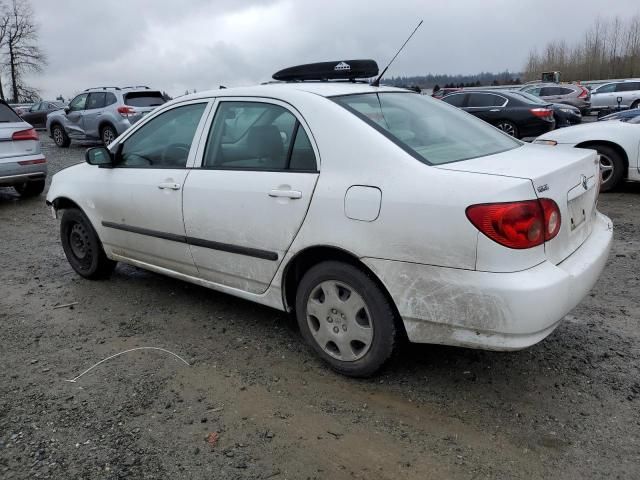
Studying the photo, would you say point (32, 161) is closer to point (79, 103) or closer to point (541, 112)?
point (79, 103)

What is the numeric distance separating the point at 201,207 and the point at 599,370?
2.53 meters

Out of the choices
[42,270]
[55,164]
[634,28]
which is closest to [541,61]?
[634,28]

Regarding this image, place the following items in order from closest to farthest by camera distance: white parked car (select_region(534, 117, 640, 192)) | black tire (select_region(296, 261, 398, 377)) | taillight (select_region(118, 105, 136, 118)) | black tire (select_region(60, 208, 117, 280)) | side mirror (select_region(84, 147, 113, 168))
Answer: black tire (select_region(296, 261, 398, 377))
side mirror (select_region(84, 147, 113, 168))
black tire (select_region(60, 208, 117, 280))
white parked car (select_region(534, 117, 640, 192))
taillight (select_region(118, 105, 136, 118))

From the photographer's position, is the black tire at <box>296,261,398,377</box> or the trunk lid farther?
the black tire at <box>296,261,398,377</box>

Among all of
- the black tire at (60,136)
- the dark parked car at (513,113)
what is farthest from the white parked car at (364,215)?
the black tire at (60,136)

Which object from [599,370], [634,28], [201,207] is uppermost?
[634,28]

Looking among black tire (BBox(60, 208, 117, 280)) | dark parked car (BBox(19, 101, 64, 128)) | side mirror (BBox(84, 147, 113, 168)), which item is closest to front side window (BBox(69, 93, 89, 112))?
dark parked car (BBox(19, 101, 64, 128))

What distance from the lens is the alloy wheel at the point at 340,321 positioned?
2.96 m

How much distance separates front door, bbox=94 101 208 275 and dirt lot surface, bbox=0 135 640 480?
0.50 m

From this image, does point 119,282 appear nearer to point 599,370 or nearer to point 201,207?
point 201,207

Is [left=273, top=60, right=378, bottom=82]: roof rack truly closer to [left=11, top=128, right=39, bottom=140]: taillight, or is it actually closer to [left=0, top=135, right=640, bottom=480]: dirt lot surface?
[left=0, top=135, right=640, bottom=480]: dirt lot surface

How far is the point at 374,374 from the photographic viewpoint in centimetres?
304

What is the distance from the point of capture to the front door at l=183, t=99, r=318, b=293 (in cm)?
311

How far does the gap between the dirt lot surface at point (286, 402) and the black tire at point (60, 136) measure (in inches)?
561
